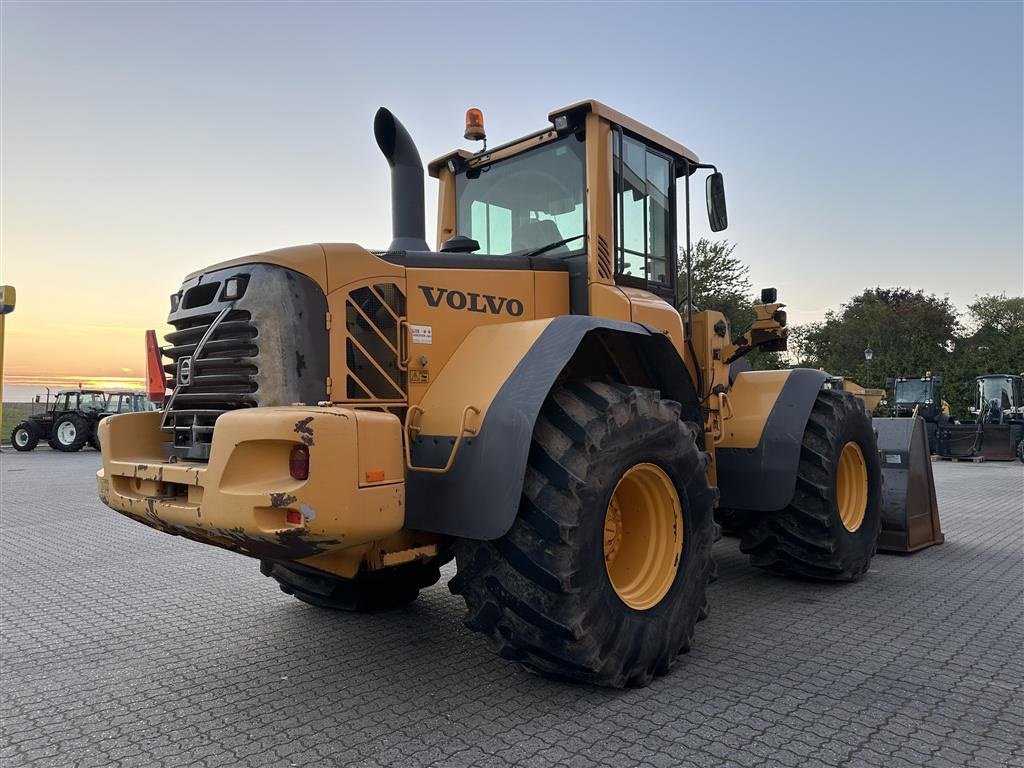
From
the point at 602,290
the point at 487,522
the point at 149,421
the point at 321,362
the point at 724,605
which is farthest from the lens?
the point at 724,605

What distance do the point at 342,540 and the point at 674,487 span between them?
1.78m

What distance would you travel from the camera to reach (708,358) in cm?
542

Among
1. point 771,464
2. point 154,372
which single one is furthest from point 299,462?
point 771,464

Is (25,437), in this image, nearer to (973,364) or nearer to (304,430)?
(304,430)

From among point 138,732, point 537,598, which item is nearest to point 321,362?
point 537,598

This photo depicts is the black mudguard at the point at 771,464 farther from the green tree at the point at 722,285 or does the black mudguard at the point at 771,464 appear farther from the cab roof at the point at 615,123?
the green tree at the point at 722,285

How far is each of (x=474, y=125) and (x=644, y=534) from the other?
2.94 m

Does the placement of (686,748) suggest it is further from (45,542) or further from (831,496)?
(45,542)

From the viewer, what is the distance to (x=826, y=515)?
204 inches

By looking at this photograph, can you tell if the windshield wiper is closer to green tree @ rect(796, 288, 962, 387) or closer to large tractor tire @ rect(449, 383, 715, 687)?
large tractor tire @ rect(449, 383, 715, 687)

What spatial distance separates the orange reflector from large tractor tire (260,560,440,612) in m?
2.83

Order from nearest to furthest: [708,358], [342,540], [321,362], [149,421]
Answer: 1. [342,540]
2. [321,362]
3. [149,421]
4. [708,358]

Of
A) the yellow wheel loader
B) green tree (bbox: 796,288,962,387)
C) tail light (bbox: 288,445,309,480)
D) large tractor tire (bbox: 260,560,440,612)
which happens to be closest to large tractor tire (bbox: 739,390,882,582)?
the yellow wheel loader

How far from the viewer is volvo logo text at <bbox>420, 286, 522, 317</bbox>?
148 inches
